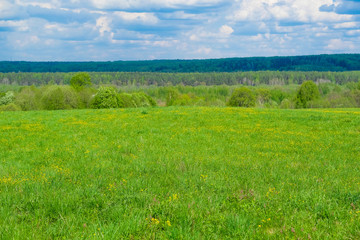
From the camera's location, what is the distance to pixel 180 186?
7.30 m

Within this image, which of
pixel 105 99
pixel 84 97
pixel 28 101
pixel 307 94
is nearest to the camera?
pixel 105 99

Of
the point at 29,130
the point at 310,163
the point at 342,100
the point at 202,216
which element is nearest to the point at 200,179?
the point at 202,216

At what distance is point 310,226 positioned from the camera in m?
5.11

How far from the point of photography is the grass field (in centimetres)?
506

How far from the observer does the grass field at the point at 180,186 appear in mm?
5059

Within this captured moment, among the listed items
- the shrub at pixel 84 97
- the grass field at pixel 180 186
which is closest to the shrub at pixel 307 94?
the shrub at pixel 84 97

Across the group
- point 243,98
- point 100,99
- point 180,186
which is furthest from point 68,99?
point 180,186

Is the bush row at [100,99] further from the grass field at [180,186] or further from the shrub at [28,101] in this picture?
the grass field at [180,186]

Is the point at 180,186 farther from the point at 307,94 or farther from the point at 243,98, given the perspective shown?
the point at 307,94

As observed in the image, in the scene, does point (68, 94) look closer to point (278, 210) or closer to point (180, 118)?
point (180, 118)

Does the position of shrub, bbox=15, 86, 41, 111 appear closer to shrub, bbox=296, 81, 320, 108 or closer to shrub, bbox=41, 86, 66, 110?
shrub, bbox=41, 86, 66, 110

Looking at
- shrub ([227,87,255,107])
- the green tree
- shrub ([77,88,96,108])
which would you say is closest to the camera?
shrub ([77,88,96,108])

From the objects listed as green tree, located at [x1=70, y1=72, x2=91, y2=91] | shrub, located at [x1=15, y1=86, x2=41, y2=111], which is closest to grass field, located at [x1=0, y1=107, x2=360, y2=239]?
green tree, located at [x1=70, y1=72, x2=91, y2=91]

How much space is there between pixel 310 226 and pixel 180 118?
54.0ft
